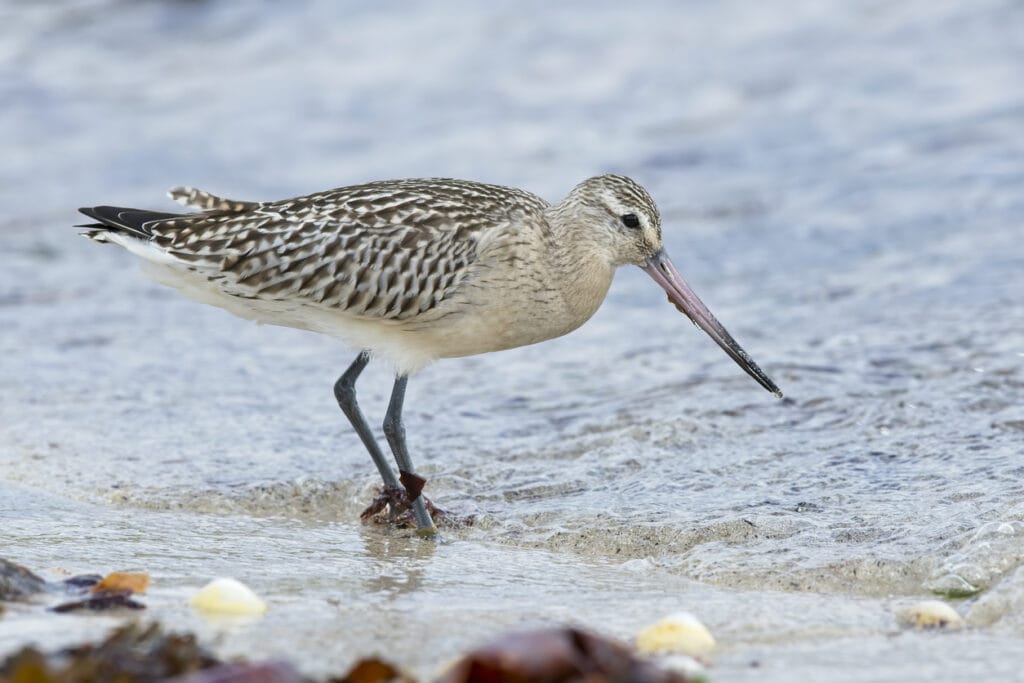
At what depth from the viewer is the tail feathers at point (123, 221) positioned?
7363mm

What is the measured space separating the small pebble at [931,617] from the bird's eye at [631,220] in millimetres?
2835

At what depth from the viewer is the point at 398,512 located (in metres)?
7.04

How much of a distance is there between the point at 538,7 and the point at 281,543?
48.9 feet

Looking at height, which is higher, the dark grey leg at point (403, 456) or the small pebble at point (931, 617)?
the dark grey leg at point (403, 456)

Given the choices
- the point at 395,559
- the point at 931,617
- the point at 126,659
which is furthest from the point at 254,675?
the point at 395,559

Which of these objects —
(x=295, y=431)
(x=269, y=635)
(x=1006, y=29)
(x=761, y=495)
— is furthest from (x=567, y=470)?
(x=1006, y=29)

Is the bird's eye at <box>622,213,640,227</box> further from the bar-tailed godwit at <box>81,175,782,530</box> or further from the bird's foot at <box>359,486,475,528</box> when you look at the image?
the bird's foot at <box>359,486,475,528</box>

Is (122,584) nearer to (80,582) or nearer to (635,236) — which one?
(80,582)

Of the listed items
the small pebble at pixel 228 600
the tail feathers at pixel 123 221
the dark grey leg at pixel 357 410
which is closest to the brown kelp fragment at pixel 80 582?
the small pebble at pixel 228 600

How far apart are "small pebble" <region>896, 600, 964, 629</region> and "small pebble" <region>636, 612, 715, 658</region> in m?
0.83

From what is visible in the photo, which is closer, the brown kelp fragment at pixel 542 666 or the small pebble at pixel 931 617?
the brown kelp fragment at pixel 542 666

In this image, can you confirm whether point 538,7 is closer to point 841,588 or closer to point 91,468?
point 91,468

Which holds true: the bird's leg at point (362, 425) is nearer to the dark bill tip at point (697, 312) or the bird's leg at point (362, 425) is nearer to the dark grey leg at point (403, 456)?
the dark grey leg at point (403, 456)

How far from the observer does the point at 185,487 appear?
24.8 ft
